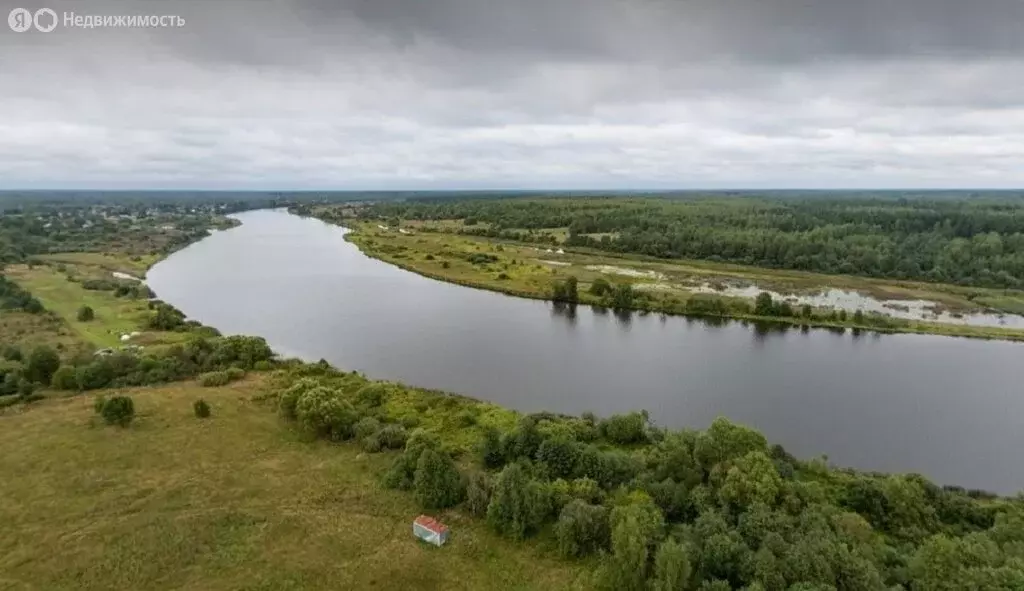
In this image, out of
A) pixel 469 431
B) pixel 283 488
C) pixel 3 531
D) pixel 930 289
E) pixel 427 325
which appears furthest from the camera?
pixel 930 289

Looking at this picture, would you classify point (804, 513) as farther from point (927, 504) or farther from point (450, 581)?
point (450, 581)

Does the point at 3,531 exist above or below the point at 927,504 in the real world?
below

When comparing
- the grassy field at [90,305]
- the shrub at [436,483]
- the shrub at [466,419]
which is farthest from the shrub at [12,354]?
the shrub at [436,483]

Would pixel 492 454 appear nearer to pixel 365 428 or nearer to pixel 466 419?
pixel 466 419

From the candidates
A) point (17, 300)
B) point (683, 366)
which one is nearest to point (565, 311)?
point (683, 366)

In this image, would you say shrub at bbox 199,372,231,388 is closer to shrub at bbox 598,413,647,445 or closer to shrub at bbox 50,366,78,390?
shrub at bbox 50,366,78,390

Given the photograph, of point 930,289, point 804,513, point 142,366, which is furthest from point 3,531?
point 930,289
